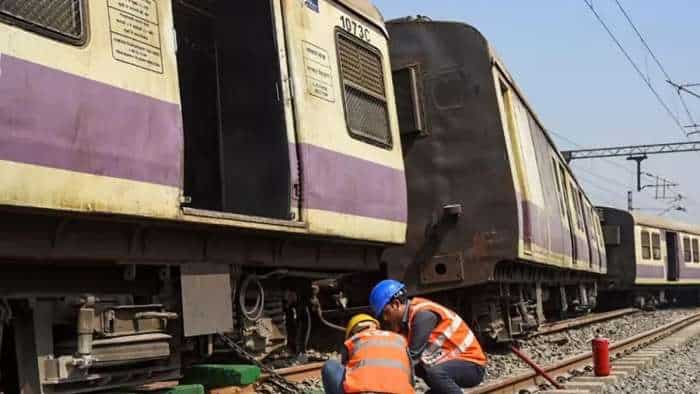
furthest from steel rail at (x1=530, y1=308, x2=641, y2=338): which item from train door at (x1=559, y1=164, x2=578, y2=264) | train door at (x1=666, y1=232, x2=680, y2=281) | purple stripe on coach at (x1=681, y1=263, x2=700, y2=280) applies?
purple stripe on coach at (x1=681, y1=263, x2=700, y2=280)

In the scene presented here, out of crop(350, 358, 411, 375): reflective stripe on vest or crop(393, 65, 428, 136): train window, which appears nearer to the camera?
crop(350, 358, 411, 375): reflective stripe on vest

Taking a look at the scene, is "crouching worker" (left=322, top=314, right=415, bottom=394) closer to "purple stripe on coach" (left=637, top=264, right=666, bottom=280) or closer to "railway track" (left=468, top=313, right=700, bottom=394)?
"railway track" (left=468, top=313, right=700, bottom=394)

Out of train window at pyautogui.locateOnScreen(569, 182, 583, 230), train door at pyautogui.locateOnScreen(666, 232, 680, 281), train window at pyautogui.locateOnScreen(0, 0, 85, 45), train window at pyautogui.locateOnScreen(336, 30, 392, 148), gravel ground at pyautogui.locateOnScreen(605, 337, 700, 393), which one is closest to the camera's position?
train window at pyautogui.locateOnScreen(0, 0, 85, 45)

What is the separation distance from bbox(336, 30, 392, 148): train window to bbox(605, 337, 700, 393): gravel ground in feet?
11.5

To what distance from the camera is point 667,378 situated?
10.5 meters

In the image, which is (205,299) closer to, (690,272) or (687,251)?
(687,251)

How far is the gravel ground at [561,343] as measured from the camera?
11.0 meters

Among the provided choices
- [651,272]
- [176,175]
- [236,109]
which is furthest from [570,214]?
[651,272]

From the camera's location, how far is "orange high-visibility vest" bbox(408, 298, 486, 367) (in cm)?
498

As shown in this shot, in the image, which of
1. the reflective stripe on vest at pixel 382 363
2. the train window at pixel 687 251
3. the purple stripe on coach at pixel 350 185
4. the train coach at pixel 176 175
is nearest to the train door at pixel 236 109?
the train coach at pixel 176 175

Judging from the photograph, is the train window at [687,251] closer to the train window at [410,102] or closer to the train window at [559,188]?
the train window at [559,188]

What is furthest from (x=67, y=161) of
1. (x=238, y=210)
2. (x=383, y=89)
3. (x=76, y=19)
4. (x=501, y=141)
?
(x=501, y=141)

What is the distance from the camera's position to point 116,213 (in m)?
5.21

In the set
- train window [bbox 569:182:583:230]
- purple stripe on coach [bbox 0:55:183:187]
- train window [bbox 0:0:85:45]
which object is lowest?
train window [bbox 569:182:583:230]
